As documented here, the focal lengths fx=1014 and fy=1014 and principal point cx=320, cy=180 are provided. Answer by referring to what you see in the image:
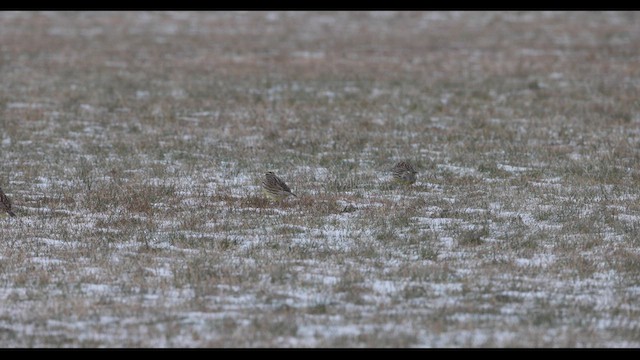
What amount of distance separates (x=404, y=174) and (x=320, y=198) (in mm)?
1398

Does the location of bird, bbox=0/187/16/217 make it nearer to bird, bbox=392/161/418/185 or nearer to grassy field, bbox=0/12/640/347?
grassy field, bbox=0/12/640/347

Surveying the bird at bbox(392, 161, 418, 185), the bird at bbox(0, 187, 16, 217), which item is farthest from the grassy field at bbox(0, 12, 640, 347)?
the bird at bbox(392, 161, 418, 185)

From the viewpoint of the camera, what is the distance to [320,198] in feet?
40.6

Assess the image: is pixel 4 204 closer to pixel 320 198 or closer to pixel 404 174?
pixel 320 198

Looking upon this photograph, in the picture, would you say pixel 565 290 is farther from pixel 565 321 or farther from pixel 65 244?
pixel 65 244

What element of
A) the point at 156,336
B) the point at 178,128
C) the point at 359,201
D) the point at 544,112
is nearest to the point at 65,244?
the point at 156,336

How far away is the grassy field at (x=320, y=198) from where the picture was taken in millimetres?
7867

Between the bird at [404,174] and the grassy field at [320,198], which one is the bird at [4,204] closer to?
the grassy field at [320,198]

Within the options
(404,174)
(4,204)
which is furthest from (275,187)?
(4,204)

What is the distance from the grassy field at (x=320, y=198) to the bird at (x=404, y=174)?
0.23m

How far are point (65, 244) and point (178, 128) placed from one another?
8.00 meters

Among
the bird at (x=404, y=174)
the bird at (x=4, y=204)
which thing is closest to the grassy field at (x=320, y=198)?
the bird at (x=4, y=204)

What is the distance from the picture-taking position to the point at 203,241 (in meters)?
10.2

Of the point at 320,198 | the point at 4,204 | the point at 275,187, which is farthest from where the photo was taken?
the point at 320,198
